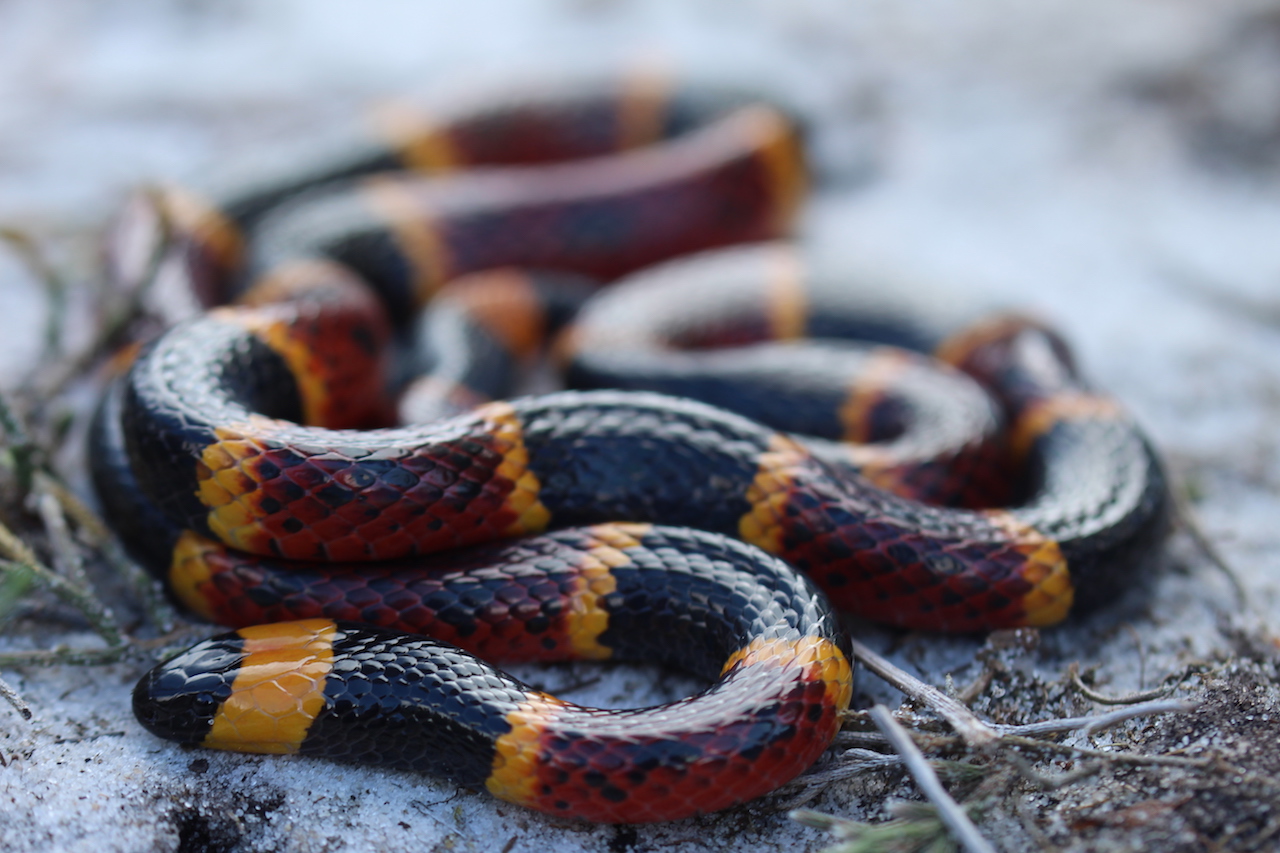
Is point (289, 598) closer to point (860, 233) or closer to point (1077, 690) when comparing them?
point (1077, 690)

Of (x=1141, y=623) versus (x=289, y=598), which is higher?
(x=289, y=598)

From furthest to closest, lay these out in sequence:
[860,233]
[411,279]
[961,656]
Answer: [860,233] < [411,279] < [961,656]

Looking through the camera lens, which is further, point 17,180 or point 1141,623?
point 17,180

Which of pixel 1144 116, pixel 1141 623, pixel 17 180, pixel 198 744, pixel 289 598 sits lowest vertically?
pixel 1141 623

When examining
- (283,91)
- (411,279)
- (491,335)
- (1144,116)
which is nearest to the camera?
(491,335)

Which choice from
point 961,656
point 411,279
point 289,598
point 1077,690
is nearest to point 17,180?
point 411,279
